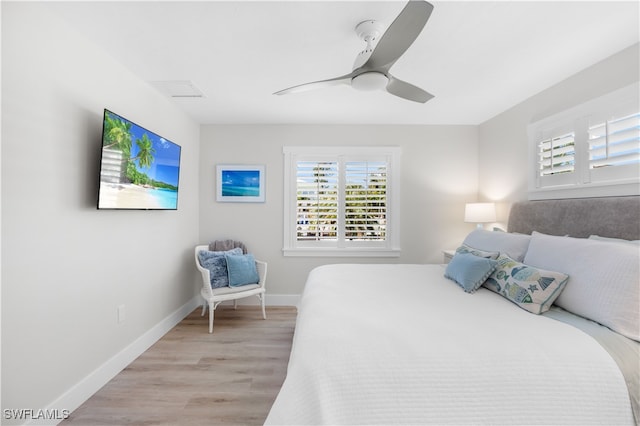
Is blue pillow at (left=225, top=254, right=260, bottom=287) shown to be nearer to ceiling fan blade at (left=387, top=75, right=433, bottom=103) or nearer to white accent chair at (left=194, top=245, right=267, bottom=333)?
white accent chair at (left=194, top=245, right=267, bottom=333)

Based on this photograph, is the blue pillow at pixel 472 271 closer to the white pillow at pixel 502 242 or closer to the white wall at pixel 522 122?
the white pillow at pixel 502 242

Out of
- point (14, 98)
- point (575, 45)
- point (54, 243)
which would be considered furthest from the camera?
point (575, 45)

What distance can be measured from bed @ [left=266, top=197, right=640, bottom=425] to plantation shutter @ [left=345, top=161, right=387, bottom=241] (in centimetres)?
195

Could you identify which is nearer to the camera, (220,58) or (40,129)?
(40,129)

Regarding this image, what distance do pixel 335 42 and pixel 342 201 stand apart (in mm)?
2126

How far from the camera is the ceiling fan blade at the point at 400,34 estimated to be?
1.24 metres

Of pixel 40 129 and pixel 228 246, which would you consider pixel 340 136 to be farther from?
pixel 40 129

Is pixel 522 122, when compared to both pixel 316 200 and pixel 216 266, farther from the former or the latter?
pixel 216 266

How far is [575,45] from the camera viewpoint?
6.56ft

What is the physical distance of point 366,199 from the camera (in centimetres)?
380

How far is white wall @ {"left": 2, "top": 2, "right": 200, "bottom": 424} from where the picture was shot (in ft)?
4.87

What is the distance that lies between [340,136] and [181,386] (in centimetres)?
315

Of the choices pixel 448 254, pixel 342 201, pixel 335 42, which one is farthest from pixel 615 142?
pixel 342 201

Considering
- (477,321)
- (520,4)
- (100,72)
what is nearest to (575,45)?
(520,4)
